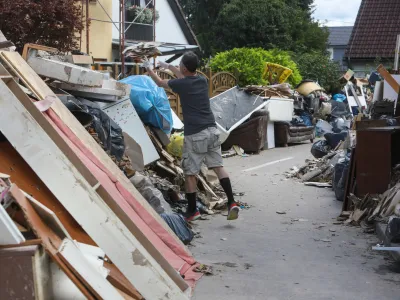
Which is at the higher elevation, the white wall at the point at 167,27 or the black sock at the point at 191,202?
the white wall at the point at 167,27

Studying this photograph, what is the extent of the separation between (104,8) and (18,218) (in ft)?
81.0

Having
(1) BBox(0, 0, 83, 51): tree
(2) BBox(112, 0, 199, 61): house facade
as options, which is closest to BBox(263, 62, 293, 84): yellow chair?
(2) BBox(112, 0, 199, 61): house facade

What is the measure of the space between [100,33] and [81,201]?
23943 mm

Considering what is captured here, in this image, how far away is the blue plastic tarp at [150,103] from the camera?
378 inches

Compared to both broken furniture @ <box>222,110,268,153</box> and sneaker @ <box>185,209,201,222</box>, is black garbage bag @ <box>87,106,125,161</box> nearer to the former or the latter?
sneaker @ <box>185,209,201,222</box>

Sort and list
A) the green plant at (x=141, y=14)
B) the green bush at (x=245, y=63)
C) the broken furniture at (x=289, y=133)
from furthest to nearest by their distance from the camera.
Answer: the green plant at (x=141, y=14), the green bush at (x=245, y=63), the broken furniture at (x=289, y=133)

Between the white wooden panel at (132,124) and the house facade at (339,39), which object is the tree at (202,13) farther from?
the house facade at (339,39)

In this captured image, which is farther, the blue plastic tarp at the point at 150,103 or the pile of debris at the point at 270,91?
the pile of debris at the point at 270,91

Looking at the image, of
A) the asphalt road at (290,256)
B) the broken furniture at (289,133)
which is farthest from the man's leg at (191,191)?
the broken furniture at (289,133)

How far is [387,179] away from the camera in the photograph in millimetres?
8977

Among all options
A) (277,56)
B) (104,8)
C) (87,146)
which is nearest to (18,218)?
(87,146)

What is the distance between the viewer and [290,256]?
23.8 ft

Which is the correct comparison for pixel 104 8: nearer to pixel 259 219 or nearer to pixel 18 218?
pixel 259 219

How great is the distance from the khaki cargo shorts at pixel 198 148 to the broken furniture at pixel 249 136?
9842mm
